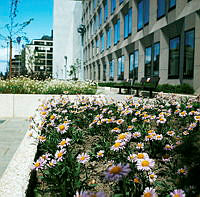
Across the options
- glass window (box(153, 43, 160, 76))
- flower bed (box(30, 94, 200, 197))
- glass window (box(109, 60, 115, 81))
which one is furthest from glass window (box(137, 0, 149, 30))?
flower bed (box(30, 94, 200, 197))

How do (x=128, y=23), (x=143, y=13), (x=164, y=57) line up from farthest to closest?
(x=128, y=23) < (x=143, y=13) < (x=164, y=57)

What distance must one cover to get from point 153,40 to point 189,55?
13.1 feet

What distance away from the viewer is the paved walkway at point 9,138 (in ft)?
11.7

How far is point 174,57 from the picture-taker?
12.2 meters

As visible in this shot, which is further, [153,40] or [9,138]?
[153,40]

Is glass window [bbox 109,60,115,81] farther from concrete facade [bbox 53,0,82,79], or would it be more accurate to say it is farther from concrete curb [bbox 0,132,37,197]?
concrete facade [bbox 53,0,82,79]

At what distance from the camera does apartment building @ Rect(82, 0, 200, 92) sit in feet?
34.6

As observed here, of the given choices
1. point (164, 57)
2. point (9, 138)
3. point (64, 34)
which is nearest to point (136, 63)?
point (164, 57)

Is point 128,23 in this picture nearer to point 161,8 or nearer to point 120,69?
point 120,69

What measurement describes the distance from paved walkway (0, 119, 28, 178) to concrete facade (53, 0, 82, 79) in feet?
150

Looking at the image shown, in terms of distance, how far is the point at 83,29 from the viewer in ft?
142

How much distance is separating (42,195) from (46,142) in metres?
0.81

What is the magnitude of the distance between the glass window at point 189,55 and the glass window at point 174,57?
758 mm

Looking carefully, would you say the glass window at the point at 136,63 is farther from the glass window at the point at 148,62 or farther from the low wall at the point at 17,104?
the low wall at the point at 17,104
